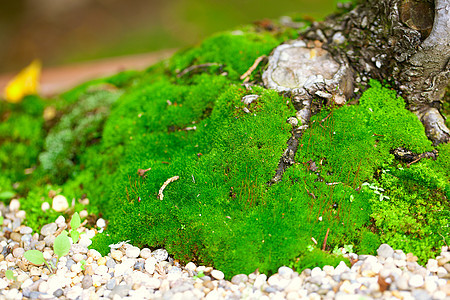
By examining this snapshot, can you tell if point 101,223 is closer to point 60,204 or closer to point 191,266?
point 60,204

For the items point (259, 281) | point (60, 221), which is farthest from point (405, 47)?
point (60, 221)

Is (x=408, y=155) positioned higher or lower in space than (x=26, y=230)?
higher

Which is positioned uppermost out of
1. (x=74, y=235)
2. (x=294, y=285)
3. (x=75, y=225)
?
(x=75, y=225)

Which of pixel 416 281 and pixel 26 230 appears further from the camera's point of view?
pixel 26 230

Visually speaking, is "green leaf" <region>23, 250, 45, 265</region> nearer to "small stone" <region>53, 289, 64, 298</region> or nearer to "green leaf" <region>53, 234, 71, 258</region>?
"green leaf" <region>53, 234, 71, 258</region>

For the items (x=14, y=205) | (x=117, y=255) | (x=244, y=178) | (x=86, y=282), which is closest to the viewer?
(x=86, y=282)

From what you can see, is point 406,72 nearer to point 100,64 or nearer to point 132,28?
point 100,64
